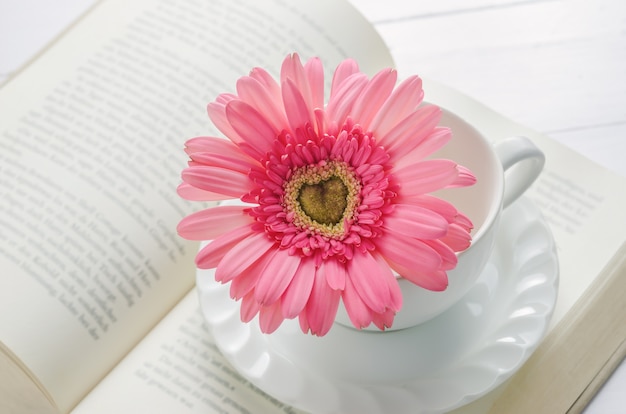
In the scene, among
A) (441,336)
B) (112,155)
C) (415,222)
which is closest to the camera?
(415,222)

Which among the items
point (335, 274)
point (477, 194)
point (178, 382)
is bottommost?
point (178, 382)

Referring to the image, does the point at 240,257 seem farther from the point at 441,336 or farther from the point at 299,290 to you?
the point at 441,336

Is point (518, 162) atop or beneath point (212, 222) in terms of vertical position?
atop

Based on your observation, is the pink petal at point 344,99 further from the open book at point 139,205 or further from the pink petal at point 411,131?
the open book at point 139,205

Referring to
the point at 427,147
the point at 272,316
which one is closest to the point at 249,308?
the point at 272,316

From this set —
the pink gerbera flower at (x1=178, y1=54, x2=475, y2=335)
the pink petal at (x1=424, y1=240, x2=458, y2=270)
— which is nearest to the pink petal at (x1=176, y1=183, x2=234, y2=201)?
the pink gerbera flower at (x1=178, y1=54, x2=475, y2=335)

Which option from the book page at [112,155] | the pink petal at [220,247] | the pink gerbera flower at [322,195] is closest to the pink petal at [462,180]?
the pink gerbera flower at [322,195]

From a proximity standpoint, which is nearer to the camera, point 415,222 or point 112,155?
point 415,222
